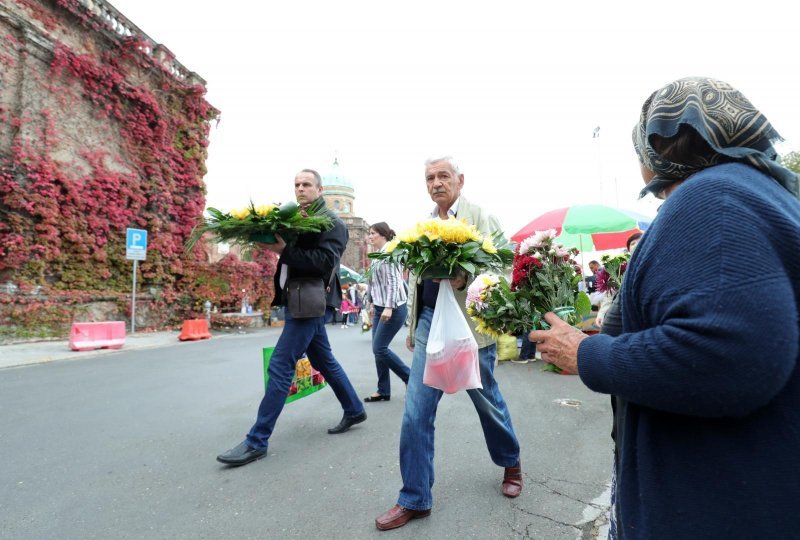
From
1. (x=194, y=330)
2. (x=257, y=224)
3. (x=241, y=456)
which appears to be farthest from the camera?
(x=194, y=330)

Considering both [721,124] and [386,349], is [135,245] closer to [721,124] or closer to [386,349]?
[386,349]

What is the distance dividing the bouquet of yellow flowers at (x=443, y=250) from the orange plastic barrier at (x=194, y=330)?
13.0m

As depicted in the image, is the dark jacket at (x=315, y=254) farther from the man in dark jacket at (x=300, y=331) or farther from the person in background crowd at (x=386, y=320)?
the person in background crowd at (x=386, y=320)

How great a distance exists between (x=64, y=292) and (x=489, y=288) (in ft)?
49.2

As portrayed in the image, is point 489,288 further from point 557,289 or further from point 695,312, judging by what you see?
point 695,312

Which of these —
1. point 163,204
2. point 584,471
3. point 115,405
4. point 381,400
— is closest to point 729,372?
point 584,471

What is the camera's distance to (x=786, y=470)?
0.97m

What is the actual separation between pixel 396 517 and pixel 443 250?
158 cm

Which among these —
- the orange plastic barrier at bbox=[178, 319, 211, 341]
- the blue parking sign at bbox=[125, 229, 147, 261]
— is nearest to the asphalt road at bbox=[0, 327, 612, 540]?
the orange plastic barrier at bbox=[178, 319, 211, 341]

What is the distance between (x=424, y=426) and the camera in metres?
2.77

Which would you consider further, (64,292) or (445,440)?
(64,292)

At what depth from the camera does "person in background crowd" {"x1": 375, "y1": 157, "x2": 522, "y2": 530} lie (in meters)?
2.72

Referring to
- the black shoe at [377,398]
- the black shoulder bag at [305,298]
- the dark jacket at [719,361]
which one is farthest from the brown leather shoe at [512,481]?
the black shoe at [377,398]

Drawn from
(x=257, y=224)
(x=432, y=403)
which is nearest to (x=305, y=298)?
(x=257, y=224)
